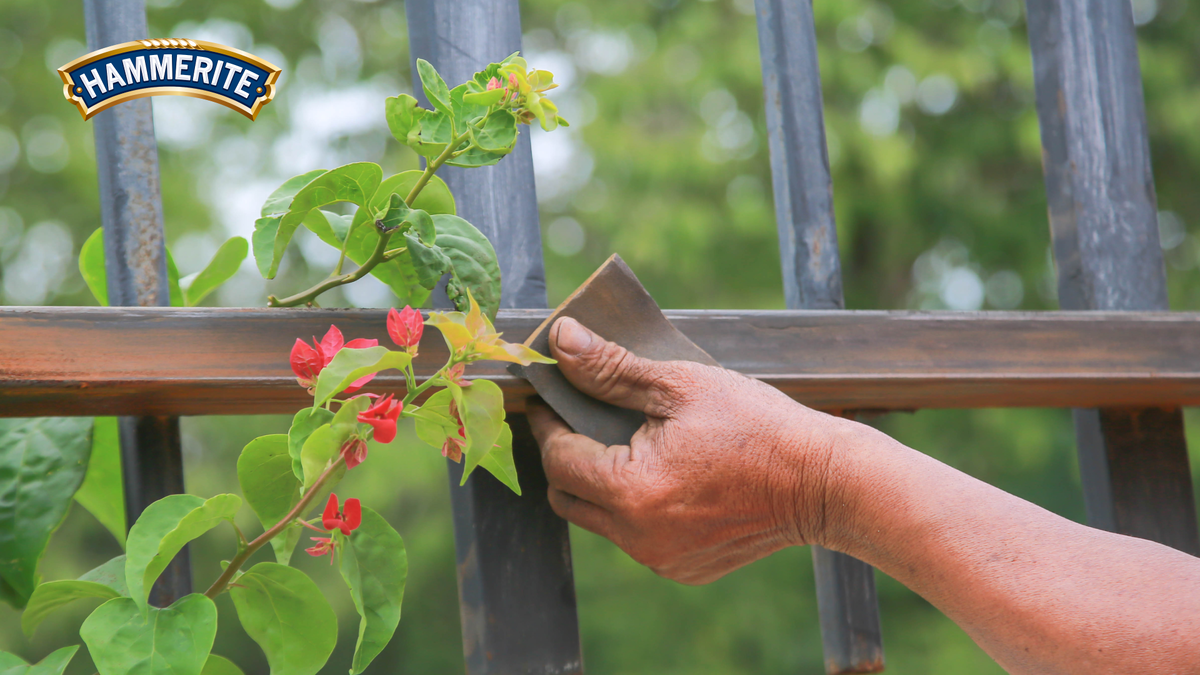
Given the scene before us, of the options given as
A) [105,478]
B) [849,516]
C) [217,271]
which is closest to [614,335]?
[849,516]

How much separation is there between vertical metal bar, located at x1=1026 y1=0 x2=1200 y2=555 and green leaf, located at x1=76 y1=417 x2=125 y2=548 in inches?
40.3

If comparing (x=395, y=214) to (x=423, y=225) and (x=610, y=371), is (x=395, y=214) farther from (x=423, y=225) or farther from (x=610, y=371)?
(x=610, y=371)

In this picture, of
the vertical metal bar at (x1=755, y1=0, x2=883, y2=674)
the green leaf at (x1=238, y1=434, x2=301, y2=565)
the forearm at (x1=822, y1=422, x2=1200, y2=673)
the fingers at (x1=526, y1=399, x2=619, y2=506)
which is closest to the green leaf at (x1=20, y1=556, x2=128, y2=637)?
the green leaf at (x1=238, y1=434, x2=301, y2=565)

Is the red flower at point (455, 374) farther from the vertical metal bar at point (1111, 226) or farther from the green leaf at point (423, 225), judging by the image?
the vertical metal bar at point (1111, 226)

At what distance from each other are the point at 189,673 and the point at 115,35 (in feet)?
1.66

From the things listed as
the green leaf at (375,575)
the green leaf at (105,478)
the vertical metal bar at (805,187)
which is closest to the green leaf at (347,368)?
the green leaf at (375,575)

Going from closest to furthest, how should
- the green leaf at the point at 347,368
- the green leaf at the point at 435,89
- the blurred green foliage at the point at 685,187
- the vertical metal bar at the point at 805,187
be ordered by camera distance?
the green leaf at the point at 347,368, the green leaf at the point at 435,89, the vertical metal bar at the point at 805,187, the blurred green foliage at the point at 685,187

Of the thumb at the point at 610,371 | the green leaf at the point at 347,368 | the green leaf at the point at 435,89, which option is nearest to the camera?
the green leaf at the point at 347,368

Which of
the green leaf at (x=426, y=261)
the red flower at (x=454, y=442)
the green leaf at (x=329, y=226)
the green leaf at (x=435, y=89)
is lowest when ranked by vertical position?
the red flower at (x=454, y=442)

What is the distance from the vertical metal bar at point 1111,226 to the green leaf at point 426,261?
78 centimetres

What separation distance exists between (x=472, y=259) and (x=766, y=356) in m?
0.30

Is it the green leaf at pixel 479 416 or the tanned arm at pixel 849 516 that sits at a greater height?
the green leaf at pixel 479 416

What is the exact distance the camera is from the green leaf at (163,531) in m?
0.52

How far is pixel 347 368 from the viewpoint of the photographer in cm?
50
